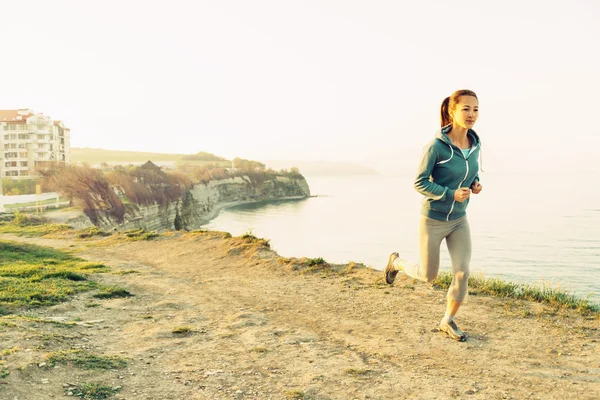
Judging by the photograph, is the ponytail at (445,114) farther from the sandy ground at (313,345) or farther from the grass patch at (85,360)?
the grass patch at (85,360)

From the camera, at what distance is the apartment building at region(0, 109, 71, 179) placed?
85250 millimetres

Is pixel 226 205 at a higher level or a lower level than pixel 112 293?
lower

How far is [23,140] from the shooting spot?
3376 inches

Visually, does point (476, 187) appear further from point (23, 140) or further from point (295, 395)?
point (23, 140)

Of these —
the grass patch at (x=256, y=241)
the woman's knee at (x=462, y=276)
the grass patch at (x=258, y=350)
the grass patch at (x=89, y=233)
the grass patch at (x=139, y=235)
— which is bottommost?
the grass patch at (x=89, y=233)

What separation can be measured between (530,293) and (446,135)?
4543 millimetres

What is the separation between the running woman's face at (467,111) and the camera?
5.30m

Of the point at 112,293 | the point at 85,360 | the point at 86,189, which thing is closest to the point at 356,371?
the point at 85,360

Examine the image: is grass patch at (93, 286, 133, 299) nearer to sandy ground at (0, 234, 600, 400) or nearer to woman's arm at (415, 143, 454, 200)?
sandy ground at (0, 234, 600, 400)

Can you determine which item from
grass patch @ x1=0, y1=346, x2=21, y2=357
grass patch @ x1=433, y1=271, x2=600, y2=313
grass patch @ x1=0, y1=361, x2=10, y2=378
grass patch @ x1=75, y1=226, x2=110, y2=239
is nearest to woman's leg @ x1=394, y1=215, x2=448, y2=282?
grass patch @ x1=433, y1=271, x2=600, y2=313

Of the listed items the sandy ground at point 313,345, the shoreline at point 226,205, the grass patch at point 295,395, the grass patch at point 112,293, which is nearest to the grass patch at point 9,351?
the sandy ground at point 313,345

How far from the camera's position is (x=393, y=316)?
23.6 feet

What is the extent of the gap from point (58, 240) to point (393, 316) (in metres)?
20.3

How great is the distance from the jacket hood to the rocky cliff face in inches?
1383
